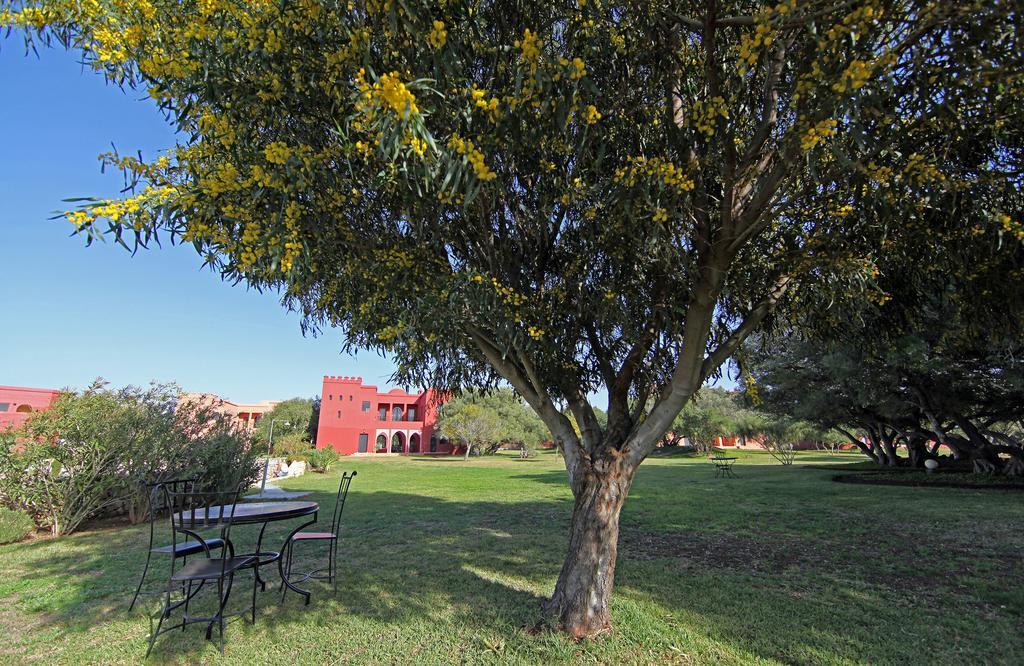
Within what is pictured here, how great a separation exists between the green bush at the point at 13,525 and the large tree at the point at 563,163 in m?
7.21

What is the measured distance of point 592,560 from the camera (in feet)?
14.7

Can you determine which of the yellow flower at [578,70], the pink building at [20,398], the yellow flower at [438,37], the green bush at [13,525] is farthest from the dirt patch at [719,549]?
the pink building at [20,398]

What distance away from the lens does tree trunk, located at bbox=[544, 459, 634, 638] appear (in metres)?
4.42

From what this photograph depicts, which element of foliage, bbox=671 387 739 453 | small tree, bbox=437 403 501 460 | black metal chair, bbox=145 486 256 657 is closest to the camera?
black metal chair, bbox=145 486 256 657

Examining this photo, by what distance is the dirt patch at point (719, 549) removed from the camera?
7.10 meters

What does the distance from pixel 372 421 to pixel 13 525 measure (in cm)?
4968

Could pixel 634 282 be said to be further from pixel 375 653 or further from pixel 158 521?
pixel 158 521

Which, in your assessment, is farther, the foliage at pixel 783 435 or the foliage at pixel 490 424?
the foliage at pixel 490 424

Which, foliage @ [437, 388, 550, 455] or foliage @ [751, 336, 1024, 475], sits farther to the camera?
foliage @ [437, 388, 550, 455]

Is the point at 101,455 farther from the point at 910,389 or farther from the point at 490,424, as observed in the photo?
the point at 490,424

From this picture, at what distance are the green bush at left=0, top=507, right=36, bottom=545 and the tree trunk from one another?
30.7ft

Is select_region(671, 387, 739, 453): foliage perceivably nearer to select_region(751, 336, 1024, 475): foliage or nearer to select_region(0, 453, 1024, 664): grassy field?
select_region(751, 336, 1024, 475): foliage

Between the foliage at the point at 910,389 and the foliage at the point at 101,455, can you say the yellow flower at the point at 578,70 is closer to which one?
the foliage at the point at 101,455

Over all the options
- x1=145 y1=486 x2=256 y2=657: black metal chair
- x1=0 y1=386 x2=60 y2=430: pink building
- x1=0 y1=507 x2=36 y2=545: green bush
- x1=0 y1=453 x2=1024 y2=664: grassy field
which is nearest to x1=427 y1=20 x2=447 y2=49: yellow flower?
x1=145 y1=486 x2=256 y2=657: black metal chair
